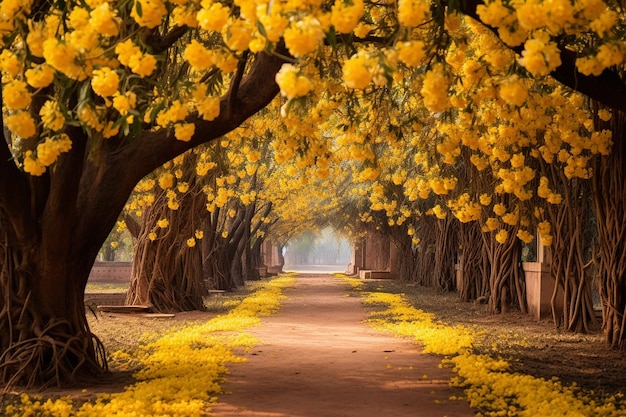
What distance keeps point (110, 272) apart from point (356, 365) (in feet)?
106

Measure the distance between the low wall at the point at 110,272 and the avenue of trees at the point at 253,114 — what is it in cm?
2309

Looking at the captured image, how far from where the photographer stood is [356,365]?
982 centimetres

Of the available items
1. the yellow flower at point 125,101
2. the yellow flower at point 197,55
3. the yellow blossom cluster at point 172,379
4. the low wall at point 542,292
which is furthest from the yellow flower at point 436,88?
the low wall at point 542,292

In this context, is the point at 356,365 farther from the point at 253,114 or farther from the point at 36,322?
the point at 36,322

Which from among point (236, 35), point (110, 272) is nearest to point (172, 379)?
point (236, 35)

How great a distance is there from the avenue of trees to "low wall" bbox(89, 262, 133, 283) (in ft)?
75.7

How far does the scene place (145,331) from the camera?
1373 cm

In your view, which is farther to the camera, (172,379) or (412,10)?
(172,379)

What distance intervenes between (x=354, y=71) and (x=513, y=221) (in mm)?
10127

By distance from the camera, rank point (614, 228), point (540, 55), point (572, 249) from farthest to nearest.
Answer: point (572, 249) < point (614, 228) < point (540, 55)

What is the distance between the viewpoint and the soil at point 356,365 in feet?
24.2

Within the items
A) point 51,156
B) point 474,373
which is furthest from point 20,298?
point 474,373

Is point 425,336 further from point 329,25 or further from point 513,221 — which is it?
point 329,25

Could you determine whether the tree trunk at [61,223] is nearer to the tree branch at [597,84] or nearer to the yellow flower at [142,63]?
the tree branch at [597,84]
